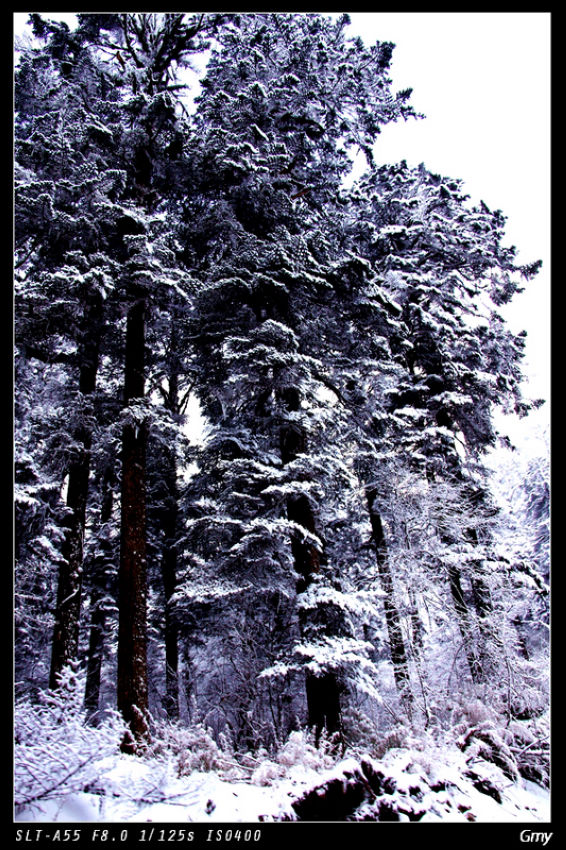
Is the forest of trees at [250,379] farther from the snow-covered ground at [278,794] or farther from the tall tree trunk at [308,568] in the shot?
the snow-covered ground at [278,794]

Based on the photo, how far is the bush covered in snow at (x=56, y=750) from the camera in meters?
4.76

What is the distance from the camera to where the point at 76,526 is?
11.5 metres

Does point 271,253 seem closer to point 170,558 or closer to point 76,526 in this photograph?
point 76,526

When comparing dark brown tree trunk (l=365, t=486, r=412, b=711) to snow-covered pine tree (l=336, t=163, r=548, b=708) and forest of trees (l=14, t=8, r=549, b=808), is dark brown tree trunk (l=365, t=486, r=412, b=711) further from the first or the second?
A: snow-covered pine tree (l=336, t=163, r=548, b=708)

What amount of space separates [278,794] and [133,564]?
181 inches

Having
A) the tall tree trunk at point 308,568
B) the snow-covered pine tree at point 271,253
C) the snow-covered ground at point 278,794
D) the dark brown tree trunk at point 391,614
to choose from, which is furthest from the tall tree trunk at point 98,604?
the snow-covered ground at point 278,794

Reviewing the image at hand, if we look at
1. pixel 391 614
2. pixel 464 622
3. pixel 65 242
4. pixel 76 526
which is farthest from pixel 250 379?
pixel 464 622

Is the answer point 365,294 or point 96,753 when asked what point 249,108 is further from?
point 96,753

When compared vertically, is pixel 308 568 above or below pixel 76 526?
below

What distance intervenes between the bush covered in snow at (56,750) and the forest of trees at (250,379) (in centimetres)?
185

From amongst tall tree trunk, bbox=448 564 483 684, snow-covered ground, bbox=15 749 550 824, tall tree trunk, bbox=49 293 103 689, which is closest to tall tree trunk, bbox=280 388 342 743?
snow-covered ground, bbox=15 749 550 824

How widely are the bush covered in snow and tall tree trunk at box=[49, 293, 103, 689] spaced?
484 cm
